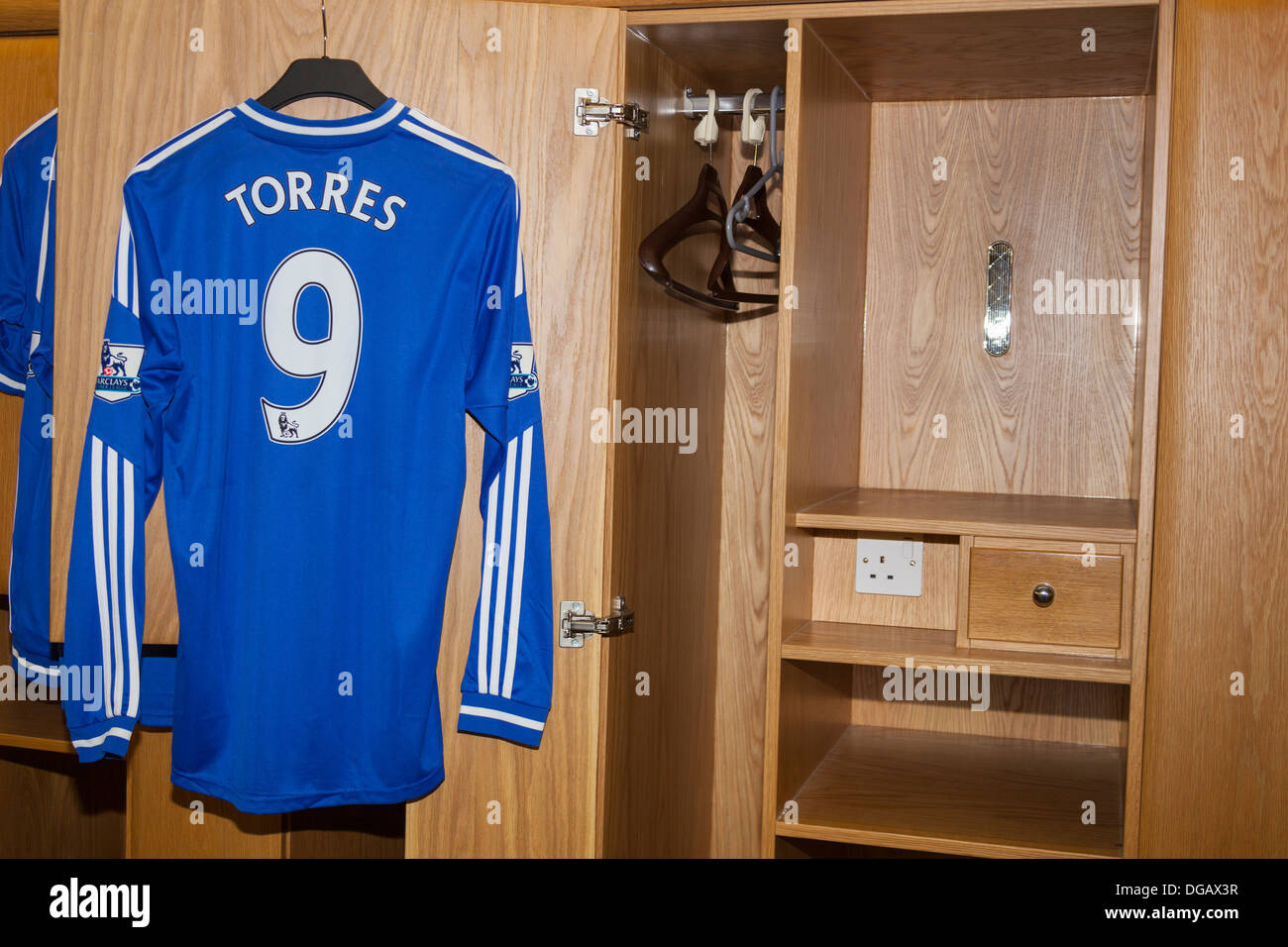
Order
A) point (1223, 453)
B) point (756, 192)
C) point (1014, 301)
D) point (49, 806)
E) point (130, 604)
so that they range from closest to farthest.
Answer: point (1223, 453), point (130, 604), point (756, 192), point (1014, 301), point (49, 806)

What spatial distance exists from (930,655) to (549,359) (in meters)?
0.79

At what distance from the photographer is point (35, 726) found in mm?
2309

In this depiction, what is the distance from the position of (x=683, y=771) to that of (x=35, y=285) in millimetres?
1597

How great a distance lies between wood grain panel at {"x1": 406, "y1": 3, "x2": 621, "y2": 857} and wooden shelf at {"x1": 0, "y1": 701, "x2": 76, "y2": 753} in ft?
3.01

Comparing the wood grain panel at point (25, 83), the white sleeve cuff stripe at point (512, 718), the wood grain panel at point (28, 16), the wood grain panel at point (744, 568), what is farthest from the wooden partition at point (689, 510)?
the wood grain panel at point (25, 83)

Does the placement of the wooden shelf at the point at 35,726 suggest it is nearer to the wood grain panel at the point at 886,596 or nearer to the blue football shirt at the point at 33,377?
the blue football shirt at the point at 33,377

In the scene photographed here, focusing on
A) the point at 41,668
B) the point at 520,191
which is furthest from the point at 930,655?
the point at 41,668

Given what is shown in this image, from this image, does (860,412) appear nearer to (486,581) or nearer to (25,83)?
(486,581)

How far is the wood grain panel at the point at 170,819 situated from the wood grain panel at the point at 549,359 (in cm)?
31

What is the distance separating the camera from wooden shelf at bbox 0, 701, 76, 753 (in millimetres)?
2213

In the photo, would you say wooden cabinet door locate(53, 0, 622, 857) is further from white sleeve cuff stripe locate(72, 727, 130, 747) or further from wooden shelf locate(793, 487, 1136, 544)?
wooden shelf locate(793, 487, 1136, 544)
